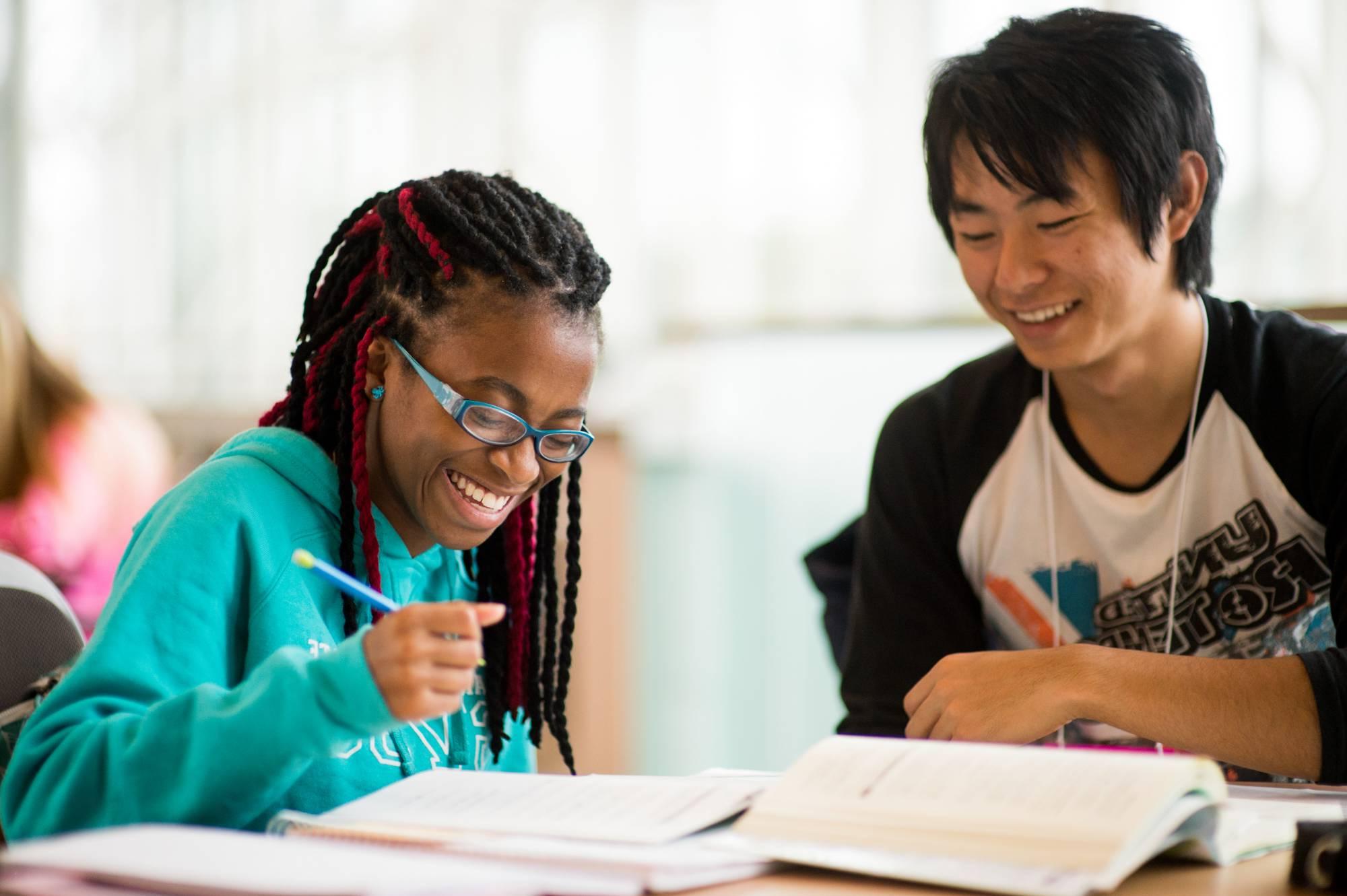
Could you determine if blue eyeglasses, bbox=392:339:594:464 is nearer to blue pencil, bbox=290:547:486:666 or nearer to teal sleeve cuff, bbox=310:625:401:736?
blue pencil, bbox=290:547:486:666

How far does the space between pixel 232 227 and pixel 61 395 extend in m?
0.72

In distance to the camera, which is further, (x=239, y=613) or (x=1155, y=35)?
(x=1155, y=35)

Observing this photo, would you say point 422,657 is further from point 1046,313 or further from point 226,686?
point 1046,313

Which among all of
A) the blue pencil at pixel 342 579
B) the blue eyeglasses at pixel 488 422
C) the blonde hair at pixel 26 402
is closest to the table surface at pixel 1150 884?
the blue pencil at pixel 342 579

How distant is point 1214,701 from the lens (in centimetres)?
115

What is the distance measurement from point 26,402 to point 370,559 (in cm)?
174

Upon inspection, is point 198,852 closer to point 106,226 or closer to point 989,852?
point 989,852

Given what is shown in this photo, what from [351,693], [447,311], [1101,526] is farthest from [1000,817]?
[1101,526]

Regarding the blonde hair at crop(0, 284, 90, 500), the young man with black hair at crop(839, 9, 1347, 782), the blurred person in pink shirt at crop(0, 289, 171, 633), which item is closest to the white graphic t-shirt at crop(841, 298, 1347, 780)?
the young man with black hair at crop(839, 9, 1347, 782)

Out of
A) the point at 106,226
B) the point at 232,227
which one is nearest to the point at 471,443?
the point at 232,227

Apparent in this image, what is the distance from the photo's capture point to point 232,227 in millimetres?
3209

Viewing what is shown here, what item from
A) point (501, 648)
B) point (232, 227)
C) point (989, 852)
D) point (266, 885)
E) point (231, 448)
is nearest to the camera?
point (266, 885)

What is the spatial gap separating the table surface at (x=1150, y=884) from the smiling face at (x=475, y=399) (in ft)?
1.49

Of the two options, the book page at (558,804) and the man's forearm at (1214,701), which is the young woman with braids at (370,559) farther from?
the man's forearm at (1214,701)
